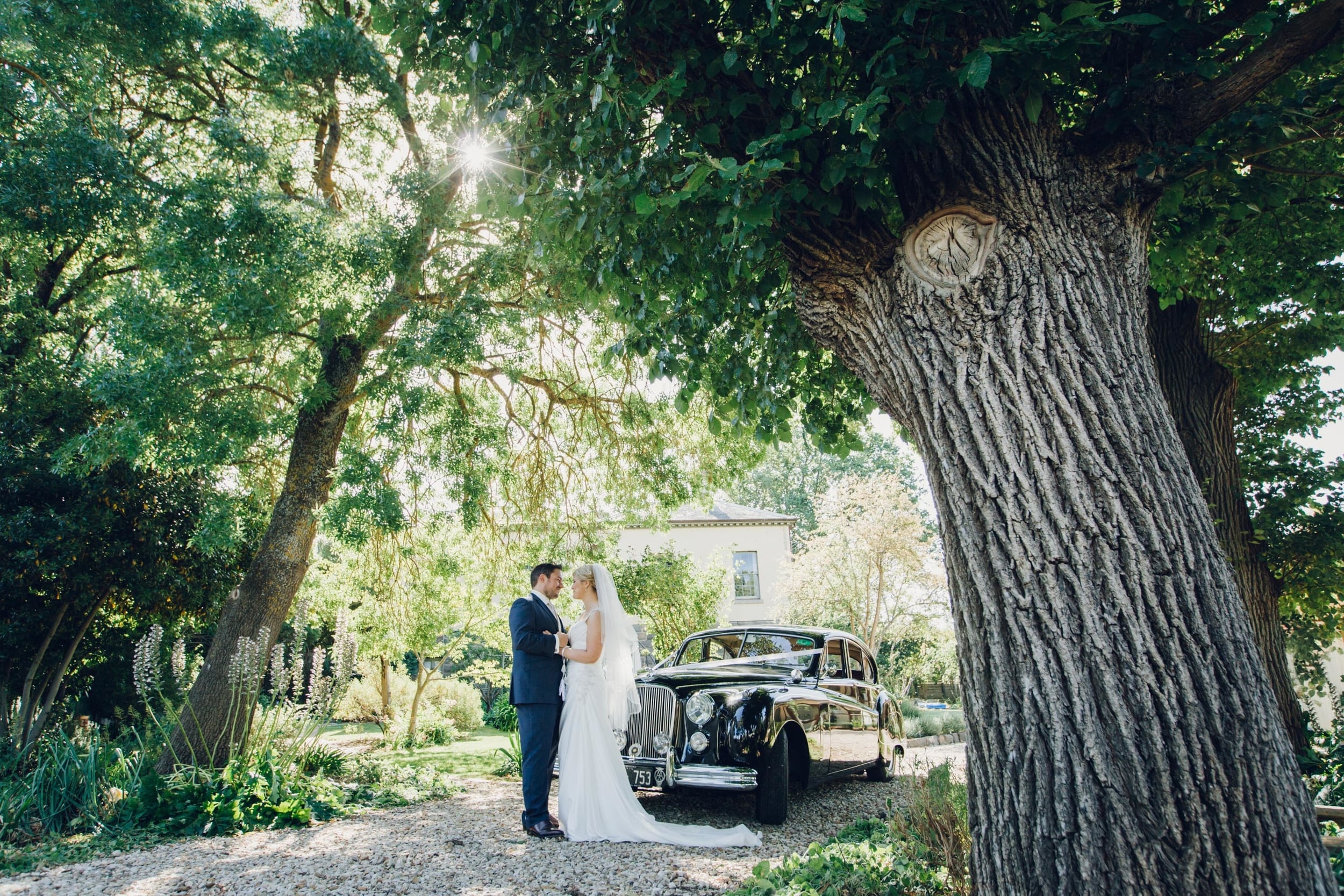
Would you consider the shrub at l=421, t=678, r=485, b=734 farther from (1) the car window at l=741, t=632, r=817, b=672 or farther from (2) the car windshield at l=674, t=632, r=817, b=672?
(1) the car window at l=741, t=632, r=817, b=672

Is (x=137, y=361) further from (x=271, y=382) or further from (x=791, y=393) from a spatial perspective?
(x=791, y=393)

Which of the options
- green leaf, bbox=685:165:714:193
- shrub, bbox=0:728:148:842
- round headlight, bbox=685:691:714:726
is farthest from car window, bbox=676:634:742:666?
green leaf, bbox=685:165:714:193

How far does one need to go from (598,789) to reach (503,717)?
1061 cm

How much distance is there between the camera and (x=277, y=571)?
7.64 m

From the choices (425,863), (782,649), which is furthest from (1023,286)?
(782,649)

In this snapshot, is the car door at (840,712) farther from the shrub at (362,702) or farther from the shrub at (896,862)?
the shrub at (362,702)

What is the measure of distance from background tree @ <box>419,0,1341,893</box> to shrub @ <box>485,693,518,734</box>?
40.3ft

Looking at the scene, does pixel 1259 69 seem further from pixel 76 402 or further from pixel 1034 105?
pixel 76 402

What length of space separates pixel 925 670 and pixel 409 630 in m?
16.8

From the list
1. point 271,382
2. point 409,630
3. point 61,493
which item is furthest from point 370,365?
point 409,630

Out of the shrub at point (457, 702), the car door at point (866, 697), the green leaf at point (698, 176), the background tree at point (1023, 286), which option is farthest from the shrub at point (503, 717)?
the green leaf at point (698, 176)

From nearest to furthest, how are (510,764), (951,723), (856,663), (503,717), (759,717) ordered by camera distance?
1. (759,717)
2. (856,663)
3. (510,764)
4. (951,723)
5. (503,717)

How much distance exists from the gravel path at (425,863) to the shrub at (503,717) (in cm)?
820

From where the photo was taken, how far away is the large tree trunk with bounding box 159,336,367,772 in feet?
22.6
